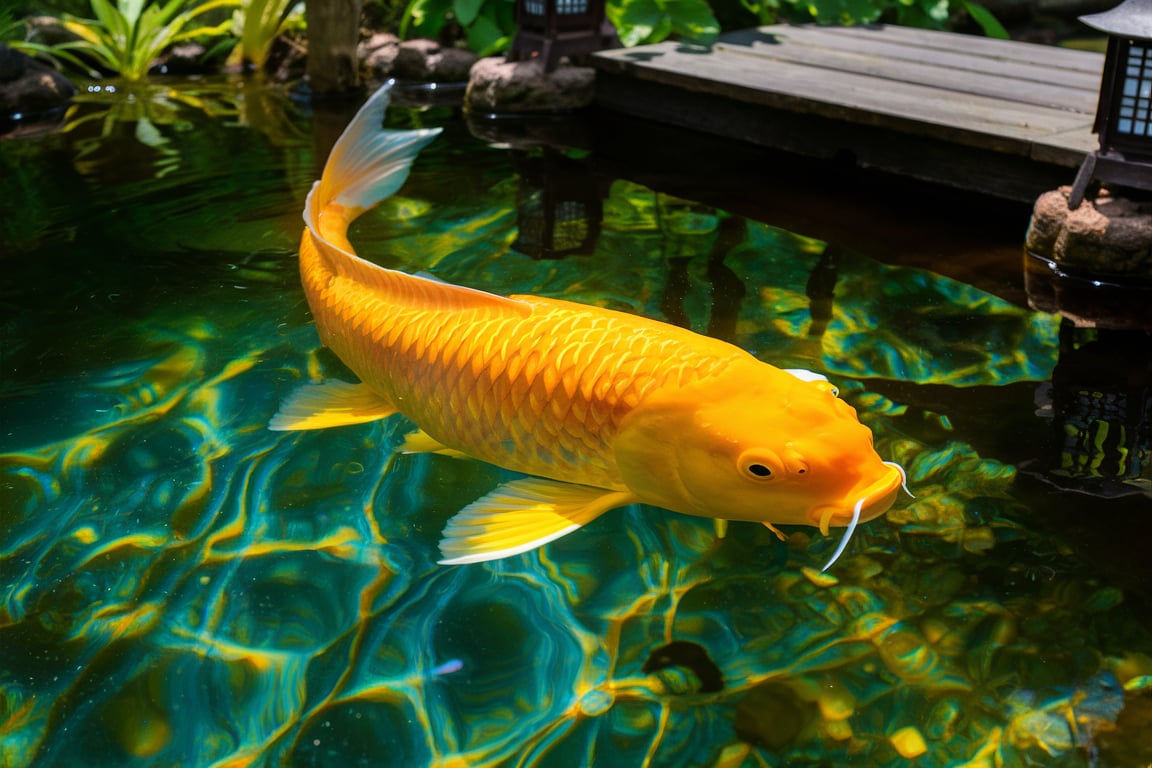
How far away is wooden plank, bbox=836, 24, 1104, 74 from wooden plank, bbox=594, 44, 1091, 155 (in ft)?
4.10

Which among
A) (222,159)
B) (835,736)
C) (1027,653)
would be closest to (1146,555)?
(1027,653)

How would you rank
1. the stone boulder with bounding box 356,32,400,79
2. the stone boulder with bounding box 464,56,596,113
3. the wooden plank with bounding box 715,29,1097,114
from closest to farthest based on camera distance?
the wooden plank with bounding box 715,29,1097,114 < the stone boulder with bounding box 464,56,596,113 < the stone boulder with bounding box 356,32,400,79

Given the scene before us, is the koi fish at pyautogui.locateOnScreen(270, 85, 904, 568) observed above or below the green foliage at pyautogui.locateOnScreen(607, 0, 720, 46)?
below

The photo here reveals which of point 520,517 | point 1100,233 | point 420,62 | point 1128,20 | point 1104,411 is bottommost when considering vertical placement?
point 1104,411

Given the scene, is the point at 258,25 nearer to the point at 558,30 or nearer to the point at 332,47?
the point at 332,47

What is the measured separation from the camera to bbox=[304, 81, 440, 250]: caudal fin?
3.39 meters

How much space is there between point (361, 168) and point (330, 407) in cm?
88

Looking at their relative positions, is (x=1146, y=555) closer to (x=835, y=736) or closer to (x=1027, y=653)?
(x=1027, y=653)

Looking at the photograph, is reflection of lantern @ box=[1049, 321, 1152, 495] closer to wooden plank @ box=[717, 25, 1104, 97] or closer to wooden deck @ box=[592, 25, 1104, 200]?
wooden deck @ box=[592, 25, 1104, 200]

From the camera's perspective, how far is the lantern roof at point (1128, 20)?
3.98 m

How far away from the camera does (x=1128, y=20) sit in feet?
13.2

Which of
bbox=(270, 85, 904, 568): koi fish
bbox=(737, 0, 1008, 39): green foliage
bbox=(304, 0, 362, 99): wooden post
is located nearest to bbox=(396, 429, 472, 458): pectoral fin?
bbox=(270, 85, 904, 568): koi fish

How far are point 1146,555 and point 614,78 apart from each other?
5.37 meters

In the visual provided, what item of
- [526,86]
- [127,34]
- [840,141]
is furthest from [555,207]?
[127,34]
